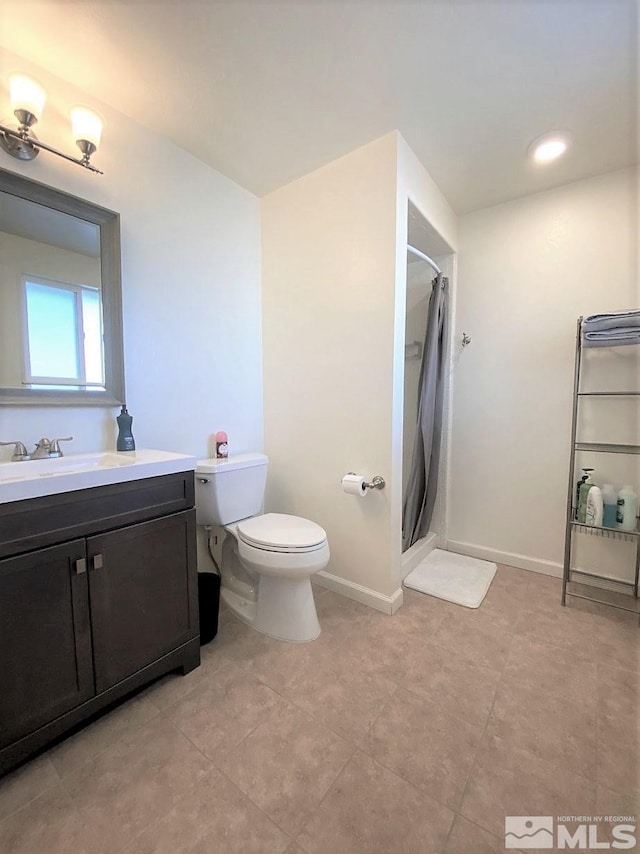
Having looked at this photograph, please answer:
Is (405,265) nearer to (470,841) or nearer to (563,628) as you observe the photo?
(563,628)

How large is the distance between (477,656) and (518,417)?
143cm

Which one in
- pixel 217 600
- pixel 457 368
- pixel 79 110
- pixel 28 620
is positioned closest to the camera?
pixel 28 620

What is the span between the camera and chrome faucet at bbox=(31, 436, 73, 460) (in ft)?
4.23

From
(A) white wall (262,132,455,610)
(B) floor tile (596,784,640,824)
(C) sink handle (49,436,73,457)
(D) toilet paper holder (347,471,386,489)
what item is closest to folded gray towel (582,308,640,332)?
Result: (A) white wall (262,132,455,610)

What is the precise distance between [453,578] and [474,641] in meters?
0.55

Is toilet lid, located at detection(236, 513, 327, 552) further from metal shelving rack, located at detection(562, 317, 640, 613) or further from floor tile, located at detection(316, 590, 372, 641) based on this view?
metal shelving rack, located at detection(562, 317, 640, 613)

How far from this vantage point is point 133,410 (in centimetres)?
162

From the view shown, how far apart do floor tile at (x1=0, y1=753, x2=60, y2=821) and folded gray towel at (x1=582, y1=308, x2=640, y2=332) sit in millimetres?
2794

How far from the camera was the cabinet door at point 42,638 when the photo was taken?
0.95m

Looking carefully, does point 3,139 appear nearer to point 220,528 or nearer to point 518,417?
point 220,528

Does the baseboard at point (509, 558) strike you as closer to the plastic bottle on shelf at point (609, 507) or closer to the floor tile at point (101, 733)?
the plastic bottle on shelf at point (609, 507)

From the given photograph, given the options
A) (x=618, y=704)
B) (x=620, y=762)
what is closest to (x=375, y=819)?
(x=620, y=762)

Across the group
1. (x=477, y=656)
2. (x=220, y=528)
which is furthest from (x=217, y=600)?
(x=477, y=656)

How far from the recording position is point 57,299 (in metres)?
1.40
